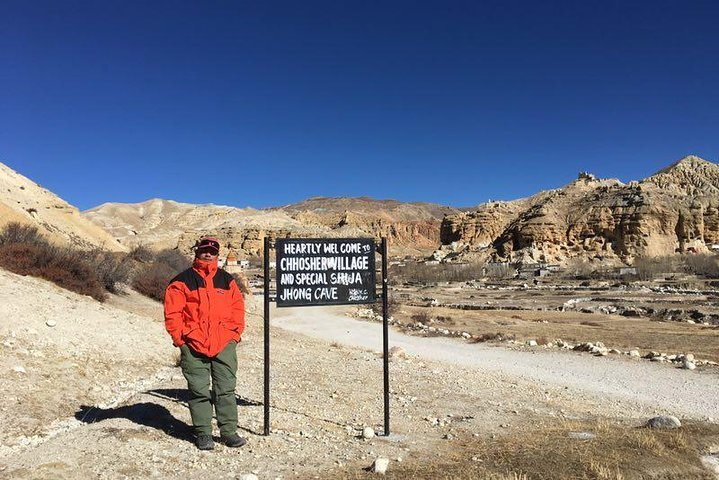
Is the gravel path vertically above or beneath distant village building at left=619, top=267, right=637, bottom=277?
beneath

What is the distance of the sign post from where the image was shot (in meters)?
6.34

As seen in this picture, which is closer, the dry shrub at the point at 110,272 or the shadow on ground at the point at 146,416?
the shadow on ground at the point at 146,416

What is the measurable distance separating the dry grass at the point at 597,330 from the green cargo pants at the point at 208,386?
49.1 ft

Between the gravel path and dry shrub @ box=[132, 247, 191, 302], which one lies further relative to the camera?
dry shrub @ box=[132, 247, 191, 302]

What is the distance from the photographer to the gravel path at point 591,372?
9.87 meters

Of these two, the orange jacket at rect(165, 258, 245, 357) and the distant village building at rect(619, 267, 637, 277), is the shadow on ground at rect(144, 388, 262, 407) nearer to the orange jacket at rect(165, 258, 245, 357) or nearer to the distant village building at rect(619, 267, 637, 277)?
the orange jacket at rect(165, 258, 245, 357)

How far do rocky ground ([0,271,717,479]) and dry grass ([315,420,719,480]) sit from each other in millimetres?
194

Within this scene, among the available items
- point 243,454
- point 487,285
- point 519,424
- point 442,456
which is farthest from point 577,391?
point 487,285

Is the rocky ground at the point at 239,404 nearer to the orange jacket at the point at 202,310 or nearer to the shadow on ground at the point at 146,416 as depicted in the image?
the shadow on ground at the point at 146,416

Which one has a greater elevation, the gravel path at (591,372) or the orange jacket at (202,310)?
the orange jacket at (202,310)

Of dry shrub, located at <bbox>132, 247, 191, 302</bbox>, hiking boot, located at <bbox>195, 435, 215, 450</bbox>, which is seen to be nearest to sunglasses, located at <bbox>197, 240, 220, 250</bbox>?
hiking boot, located at <bbox>195, 435, 215, 450</bbox>

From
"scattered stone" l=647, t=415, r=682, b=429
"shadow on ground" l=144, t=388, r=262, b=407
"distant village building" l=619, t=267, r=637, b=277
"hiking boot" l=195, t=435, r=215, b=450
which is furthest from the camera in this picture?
"distant village building" l=619, t=267, r=637, b=277

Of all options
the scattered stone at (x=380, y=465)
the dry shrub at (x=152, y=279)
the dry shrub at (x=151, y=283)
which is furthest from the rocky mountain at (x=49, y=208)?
the scattered stone at (x=380, y=465)

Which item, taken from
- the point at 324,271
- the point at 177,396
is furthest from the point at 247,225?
the point at 324,271
